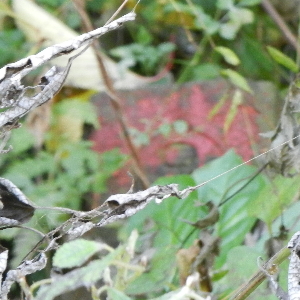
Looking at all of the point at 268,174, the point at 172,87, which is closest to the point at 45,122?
the point at 172,87

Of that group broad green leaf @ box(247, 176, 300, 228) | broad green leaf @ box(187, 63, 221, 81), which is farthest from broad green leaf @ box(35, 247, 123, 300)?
broad green leaf @ box(187, 63, 221, 81)

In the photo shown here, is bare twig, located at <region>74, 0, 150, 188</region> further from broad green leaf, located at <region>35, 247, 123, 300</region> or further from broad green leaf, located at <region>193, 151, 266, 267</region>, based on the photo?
broad green leaf, located at <region>35, 247, 123, 300</region>

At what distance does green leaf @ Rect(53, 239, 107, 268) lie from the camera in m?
0.44

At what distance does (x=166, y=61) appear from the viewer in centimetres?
150

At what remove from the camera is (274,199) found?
651 mm

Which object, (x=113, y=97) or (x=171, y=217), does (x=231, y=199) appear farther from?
(x=113, y=97)

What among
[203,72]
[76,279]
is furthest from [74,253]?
[203,72]

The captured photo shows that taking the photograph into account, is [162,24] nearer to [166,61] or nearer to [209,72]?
[166,61]

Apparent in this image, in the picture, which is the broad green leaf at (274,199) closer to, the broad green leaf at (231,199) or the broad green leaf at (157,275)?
the broad green leaf at (231,199)

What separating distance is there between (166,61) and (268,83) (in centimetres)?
29

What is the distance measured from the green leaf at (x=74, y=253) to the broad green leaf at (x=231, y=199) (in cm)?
25

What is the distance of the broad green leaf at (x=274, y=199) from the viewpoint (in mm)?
624

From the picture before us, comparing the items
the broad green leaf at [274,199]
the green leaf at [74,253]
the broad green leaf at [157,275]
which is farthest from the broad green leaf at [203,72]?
the green leaf at [74,253]

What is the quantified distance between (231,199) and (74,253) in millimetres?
A: 339
